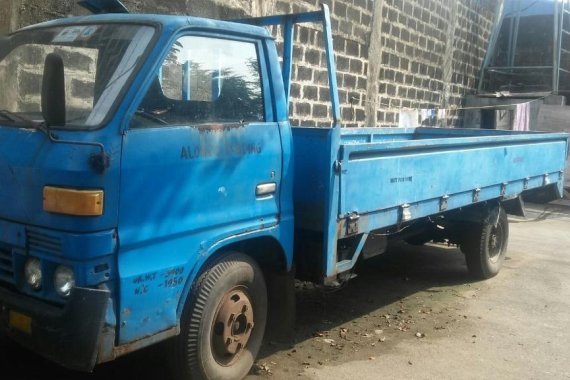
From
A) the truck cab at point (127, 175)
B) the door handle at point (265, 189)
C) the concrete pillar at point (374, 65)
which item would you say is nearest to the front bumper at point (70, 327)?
the truck cab at point (127, 175)

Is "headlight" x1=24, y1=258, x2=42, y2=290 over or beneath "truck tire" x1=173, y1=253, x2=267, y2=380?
over

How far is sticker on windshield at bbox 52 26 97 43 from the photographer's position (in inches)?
137

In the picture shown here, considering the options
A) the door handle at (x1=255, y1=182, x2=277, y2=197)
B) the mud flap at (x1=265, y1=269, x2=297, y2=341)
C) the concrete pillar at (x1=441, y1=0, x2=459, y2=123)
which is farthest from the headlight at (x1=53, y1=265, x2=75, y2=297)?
the concrete pillar at (x1=441, y1=0, x2=459, y2=123)

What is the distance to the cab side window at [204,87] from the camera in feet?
10.6

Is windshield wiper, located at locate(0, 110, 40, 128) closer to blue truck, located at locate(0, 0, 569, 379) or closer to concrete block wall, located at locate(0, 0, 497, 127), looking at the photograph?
blue truck, located at locate(0, 0, 569, 379)

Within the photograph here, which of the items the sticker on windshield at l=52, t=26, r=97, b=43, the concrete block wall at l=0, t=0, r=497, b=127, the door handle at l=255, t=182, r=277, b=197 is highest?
the concrete block wall at l=0, t=0, r=497, b=127

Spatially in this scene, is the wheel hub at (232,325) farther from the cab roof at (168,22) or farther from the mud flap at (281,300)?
the cab roof at (168,22)

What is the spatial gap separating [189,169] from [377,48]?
745 cm

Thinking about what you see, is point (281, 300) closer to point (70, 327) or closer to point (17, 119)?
point (70, 327)

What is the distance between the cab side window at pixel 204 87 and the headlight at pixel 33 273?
2.74 ft

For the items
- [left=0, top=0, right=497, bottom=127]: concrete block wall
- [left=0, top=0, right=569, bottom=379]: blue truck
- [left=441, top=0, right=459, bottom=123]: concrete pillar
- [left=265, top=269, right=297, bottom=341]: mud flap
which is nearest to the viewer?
[left=0, top=0, right=569, bottom=379]: blue truck

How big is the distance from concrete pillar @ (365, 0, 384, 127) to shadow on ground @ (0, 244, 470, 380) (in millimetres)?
2697

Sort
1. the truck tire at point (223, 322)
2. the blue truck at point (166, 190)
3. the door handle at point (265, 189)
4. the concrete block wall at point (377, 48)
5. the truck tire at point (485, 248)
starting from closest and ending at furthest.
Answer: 1. the blue truck at point (166, 190)
2. the truck tire at point (223, 322)
3. the door handle at point (265, 189)
4. the truck tire at point (485, 248)
5. the concrete block wall at point (377, 48)

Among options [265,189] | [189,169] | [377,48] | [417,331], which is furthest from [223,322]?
[377,48]
